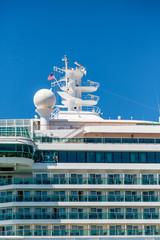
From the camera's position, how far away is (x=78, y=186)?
40.2 meters

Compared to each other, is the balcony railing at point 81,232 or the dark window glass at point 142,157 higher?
the dark window glass at point 142,157

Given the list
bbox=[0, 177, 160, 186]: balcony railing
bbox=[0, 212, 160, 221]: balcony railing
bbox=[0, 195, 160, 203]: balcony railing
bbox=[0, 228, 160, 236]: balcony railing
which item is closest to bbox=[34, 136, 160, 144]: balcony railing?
bbox=[0, 177, 160, 186]: balcony railing

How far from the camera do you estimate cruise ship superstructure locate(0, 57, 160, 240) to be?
128 ft

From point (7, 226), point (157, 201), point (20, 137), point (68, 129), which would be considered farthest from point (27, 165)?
point (157, 201)

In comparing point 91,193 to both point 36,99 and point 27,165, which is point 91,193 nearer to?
point 27,165

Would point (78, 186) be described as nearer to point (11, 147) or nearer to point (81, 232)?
point (81, 232)

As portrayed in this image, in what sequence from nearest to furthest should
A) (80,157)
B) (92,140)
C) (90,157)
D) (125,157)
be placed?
(80,157) < (90,157) < (125,157) < (92,140)

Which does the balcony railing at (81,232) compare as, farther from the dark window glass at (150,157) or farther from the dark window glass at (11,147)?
the dark window glass at (11,147)

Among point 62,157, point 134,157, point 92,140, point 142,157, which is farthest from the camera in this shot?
point 92,140

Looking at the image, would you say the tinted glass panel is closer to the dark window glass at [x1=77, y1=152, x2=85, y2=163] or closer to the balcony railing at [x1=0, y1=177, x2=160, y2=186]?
the dark window glass at [x1=77, y1=152, x2=85, y2=163]

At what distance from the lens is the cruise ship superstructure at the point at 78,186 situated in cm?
3906

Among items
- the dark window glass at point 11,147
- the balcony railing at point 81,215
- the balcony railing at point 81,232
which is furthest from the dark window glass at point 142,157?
the dark window glass at point 11,147

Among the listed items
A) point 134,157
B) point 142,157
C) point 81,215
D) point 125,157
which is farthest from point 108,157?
point 81,215

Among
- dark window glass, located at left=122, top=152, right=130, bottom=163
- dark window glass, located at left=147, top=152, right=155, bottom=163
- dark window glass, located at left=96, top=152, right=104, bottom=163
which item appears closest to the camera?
dark window glass, located at left=96, top=152, right=104, bottom=163
